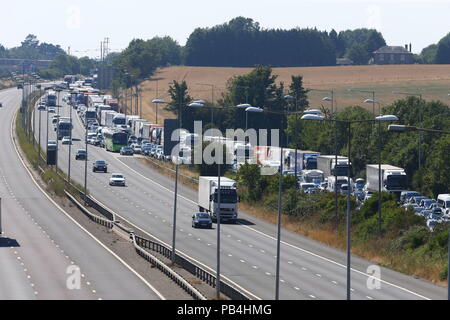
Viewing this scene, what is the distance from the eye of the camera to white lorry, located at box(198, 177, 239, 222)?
279 ft

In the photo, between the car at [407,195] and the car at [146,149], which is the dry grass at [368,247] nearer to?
the car at [407,195]

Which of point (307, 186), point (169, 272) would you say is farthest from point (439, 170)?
point (169, 272)

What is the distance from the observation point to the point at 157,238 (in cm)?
7856

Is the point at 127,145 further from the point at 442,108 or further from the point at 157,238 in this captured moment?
the point at 157,238

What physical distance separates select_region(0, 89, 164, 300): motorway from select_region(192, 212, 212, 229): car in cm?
808

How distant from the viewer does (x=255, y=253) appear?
71.6m

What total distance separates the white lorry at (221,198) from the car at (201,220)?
1048 millimetres

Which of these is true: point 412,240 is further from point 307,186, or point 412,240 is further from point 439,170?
point 307,186

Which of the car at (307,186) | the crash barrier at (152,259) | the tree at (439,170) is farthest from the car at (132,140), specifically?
the tree at (439,170)

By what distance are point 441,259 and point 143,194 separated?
47354 millimetres

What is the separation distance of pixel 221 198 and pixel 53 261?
74.4 ft

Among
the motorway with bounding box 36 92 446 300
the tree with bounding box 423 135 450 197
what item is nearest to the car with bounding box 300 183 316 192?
the motorway with bounding box 36 92 446 300

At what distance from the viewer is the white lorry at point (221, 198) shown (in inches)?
3354
